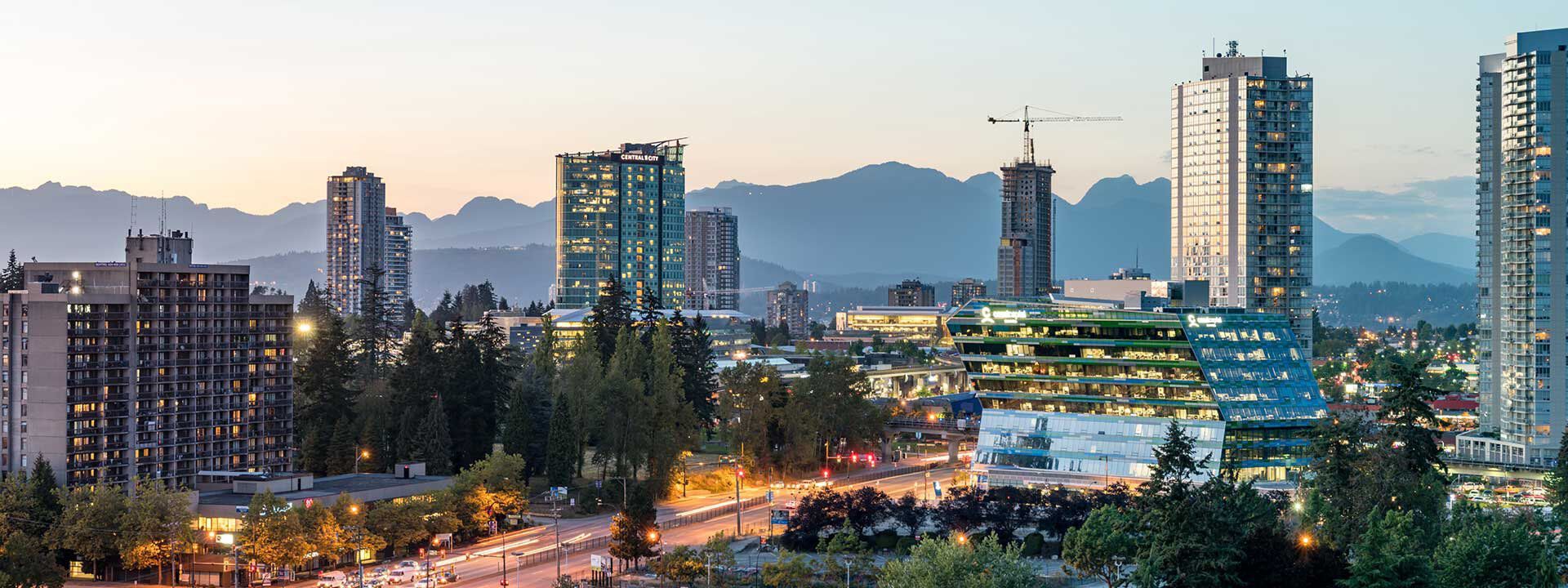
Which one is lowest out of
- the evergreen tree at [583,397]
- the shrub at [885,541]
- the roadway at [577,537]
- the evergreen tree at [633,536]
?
the roadway at [577,537]

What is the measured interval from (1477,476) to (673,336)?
80.8 meters

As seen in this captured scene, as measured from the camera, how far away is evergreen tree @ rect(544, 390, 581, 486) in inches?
5507

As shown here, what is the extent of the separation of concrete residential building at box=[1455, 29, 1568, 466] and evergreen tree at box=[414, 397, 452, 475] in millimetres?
97669

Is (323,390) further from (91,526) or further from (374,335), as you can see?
(91,526)

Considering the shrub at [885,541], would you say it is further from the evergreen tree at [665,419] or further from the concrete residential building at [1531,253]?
the concrete residential building at [1531,253]

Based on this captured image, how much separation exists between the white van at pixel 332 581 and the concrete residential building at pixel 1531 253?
109705 mm

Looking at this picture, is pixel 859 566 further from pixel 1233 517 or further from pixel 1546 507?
pixel 1546 507

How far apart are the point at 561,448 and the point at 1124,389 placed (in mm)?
48138

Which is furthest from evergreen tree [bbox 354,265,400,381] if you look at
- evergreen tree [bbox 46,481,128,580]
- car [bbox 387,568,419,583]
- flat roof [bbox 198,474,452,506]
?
car [bbox 387,568,419,583]

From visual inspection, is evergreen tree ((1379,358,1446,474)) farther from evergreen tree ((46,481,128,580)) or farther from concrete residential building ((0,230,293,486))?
concrete residential building ((0,230,293,486))

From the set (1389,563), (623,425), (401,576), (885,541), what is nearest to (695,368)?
(623,425)

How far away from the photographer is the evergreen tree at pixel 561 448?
140m

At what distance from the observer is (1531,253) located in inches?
6324

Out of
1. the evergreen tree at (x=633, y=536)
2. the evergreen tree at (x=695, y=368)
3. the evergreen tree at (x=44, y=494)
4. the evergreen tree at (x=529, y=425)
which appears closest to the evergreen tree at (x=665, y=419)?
the evergreen tree at (x=529, y=425)
